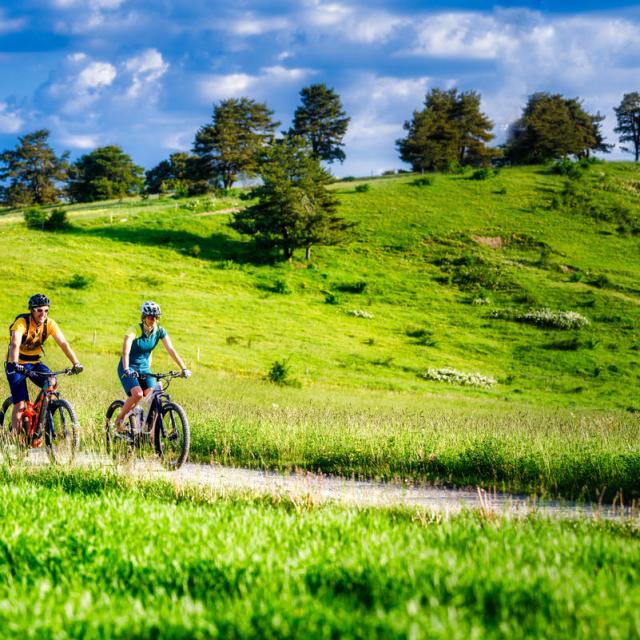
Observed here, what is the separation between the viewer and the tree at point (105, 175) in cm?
11694

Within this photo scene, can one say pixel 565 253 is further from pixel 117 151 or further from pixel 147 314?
→ pixel 117 151

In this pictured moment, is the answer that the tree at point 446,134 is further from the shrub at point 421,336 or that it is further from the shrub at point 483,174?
the shrub at point 421,336

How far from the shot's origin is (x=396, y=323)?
163 feet

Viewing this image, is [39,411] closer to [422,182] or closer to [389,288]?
[389,288]

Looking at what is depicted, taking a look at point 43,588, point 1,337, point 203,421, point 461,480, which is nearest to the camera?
point 43,588

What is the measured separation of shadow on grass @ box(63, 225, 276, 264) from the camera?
204 ft

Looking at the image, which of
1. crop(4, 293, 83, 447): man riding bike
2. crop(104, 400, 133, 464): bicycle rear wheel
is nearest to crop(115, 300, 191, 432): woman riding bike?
crop(104, 400, 133, 464): bicycle rear wheel

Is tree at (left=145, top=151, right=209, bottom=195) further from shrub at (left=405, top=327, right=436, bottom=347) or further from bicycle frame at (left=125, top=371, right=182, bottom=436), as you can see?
bicycle frame at (left=125, top=371, right=182, bottom=436)

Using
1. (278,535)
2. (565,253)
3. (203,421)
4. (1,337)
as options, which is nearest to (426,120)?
(565,253)

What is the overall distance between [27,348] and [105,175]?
4601 inches

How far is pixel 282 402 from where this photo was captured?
23891 millimetres

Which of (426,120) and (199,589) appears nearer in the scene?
(199,589)

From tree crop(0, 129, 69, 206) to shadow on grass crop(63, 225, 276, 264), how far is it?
61.0 metres

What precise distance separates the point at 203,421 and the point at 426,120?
3764 inches
